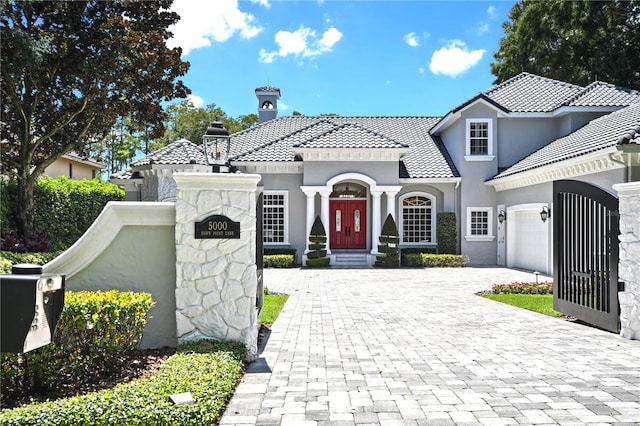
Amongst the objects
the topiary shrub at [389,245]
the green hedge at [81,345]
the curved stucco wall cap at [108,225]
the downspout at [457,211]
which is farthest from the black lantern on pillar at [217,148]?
the downspout at [457,211]

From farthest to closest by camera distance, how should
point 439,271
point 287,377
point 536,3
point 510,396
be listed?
point 536,3 → point 439,271 → point 287,377 → point 510,396

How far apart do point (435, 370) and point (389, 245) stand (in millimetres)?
14424

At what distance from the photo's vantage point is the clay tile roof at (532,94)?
2064 cm

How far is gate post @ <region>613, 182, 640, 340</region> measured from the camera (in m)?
7.09

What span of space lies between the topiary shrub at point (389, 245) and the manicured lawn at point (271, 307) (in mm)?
8747

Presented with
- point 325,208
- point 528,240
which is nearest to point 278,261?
point 325,208

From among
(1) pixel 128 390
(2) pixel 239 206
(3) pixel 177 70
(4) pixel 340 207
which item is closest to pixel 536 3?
(4) pixel 340 207

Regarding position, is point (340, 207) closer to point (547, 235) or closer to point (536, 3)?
point (547, 235)

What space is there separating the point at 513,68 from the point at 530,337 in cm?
2918

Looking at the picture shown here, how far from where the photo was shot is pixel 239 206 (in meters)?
5.90

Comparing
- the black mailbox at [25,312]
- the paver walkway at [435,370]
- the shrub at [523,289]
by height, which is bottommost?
the paver walkway at [435,370]

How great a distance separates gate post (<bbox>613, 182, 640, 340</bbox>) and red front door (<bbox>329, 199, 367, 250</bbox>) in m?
14.6

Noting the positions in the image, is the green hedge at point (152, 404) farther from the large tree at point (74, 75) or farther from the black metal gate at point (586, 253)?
the large tree at point (74, 75)

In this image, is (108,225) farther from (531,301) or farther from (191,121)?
(191,121)
